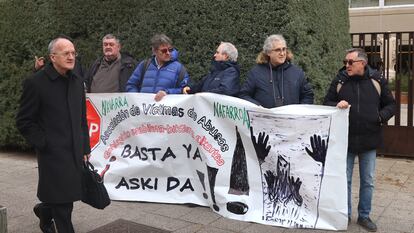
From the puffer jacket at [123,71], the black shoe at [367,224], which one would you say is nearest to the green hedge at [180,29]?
the puffer jacket at [123,71]

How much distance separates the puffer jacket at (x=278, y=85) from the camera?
476 centimetres

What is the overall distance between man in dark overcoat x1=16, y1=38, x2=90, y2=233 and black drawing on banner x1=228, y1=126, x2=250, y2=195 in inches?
63.1

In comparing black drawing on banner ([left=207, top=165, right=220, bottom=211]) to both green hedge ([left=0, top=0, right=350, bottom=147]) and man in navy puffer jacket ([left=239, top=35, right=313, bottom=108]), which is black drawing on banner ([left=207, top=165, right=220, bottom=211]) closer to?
man in navy puffer jacket ([left=239, top=35, right=313, bottom=108])

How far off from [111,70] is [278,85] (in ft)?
7.64

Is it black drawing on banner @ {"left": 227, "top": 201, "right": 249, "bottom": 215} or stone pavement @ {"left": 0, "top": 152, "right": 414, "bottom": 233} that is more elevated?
black drawing on banner @ {"left": 227, "top": 201, "right": 249, "bottom": 215}

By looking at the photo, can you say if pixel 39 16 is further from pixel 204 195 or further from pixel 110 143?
pixel 204 195

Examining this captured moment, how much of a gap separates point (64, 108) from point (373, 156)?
279 centimetres

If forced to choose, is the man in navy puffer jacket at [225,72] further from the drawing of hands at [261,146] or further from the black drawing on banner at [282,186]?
the black drawing on banner at [282,186]

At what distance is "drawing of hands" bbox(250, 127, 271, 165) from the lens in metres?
4.70

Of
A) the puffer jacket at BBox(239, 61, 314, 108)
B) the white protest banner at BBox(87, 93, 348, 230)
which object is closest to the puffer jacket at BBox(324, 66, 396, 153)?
the white protest banner at BBox(87, 93, 348, 230)

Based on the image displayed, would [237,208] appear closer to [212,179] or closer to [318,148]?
[212,179]

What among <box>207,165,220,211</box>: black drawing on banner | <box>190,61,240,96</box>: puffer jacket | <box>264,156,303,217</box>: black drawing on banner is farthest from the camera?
<box>190,61,240,96</box>: puffer jacket

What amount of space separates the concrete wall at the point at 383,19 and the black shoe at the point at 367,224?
2178cm

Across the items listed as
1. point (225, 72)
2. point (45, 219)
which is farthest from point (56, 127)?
point (225, 72)
